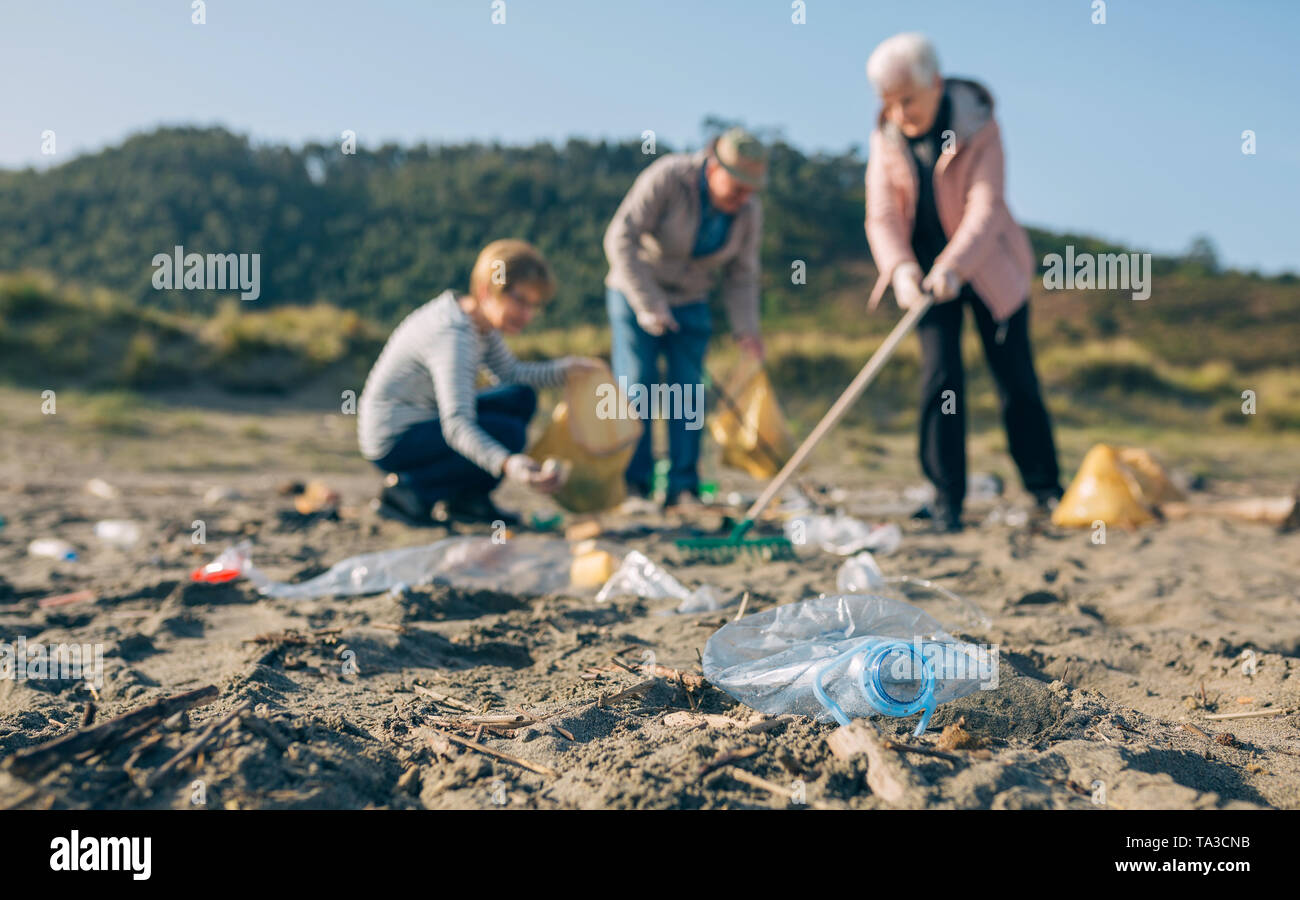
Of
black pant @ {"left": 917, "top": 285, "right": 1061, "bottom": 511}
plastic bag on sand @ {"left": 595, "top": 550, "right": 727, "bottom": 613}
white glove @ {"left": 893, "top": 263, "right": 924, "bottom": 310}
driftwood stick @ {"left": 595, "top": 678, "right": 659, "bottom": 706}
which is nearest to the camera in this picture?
driftwood stick @ {"left": 595, "top": 678, "right": 659, "bottom": 706}

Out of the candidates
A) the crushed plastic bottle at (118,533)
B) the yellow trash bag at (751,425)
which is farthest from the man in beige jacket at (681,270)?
the crushed plastic bottle at (118,533)

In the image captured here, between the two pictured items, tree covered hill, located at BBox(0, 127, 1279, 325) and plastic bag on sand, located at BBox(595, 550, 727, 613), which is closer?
plastic bag on sand, located at BBox(595, 550, 727, 613)

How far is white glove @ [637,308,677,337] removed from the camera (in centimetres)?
414

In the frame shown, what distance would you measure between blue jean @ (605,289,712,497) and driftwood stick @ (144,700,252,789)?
307cm

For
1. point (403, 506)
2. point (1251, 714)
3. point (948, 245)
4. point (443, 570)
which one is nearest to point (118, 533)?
point (403, 506)

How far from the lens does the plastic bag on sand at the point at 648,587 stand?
2.51 metres

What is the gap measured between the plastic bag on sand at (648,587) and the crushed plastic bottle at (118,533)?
2.13m

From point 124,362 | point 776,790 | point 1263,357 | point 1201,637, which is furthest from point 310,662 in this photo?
point 1263,357

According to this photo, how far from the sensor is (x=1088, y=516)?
389 cm

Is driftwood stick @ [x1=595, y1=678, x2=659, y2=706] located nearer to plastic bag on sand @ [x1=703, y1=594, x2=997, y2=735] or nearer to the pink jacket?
plastic bag on sand @ [x1=703, y1=594, x2=997, y2=735]

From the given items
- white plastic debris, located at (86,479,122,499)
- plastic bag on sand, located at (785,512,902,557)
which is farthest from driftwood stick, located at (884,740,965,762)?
white plastic debris, located at (86,479,122,499)

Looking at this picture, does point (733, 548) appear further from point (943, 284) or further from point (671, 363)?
point (671, 363)

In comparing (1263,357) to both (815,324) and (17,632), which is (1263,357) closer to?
(815,324)
